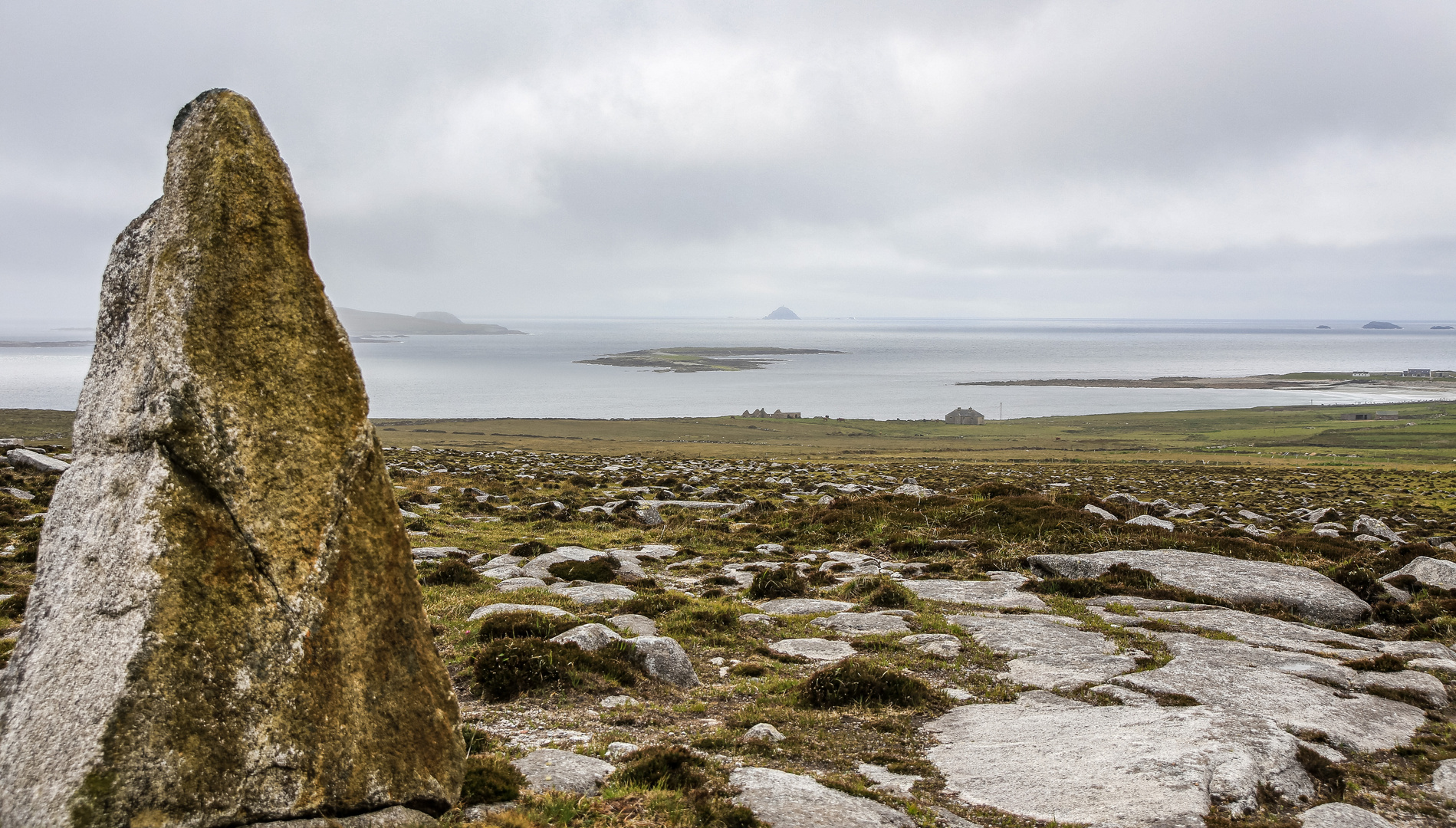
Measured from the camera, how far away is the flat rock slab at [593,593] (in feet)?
47.5

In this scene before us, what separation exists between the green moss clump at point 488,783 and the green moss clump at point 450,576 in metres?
9.10

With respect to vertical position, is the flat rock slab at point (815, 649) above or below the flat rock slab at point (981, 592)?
above

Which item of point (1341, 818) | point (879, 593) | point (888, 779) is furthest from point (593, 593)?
point (1341, 818)

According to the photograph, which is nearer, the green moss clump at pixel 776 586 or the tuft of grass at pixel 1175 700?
the tuft of grass at pixel 1175 700

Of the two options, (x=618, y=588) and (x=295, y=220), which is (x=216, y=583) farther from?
(x=618, y=588)

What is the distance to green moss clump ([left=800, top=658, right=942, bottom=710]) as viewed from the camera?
31.7 feet

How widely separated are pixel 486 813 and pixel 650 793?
4.27 feet

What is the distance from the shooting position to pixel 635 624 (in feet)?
42.4

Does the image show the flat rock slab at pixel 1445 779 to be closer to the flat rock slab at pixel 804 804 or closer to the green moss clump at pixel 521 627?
the flat rock slab at pixel 804 804

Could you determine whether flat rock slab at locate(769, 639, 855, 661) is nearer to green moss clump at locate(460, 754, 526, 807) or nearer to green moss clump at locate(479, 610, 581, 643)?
green moss clump at locate(479, 610, 581, 643)

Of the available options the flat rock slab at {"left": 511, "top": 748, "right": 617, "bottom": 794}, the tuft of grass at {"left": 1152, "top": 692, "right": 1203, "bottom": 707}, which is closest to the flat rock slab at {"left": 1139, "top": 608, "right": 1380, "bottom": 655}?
the tuft of grass at {"left": 1152, "top": 692, "right": 1203, "bottom": 707}

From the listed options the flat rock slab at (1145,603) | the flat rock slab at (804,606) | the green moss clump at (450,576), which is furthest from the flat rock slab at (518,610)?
the flat rock slab at (1145,603)

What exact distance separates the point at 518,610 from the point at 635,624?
6.01 ft

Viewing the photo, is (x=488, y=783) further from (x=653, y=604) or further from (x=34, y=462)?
(x=34, y=462)
